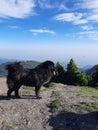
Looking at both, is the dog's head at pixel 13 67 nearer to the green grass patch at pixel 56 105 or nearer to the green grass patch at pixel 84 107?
the green grass patch at pixel 56 105

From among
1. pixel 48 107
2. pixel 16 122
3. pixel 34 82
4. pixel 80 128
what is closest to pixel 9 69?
pixel 34 82

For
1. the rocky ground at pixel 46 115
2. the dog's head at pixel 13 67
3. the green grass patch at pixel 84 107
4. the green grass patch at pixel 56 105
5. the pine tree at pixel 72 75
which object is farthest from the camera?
the pine tree at pixel 72 75

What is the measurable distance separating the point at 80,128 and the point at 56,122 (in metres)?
1.34

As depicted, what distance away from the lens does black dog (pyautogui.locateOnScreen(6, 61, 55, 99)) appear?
665 inches

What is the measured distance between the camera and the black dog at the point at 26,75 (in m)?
16.9

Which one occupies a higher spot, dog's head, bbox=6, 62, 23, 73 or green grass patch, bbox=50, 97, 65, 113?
dog's head, bbox=6, 62, 23, 73

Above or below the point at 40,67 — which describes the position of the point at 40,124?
below

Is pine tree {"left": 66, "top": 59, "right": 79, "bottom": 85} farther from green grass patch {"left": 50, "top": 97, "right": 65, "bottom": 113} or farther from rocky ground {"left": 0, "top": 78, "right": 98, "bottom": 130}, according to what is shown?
green grass patch {"left": 50, "top": 97, "right": 65, "bottom": 113}

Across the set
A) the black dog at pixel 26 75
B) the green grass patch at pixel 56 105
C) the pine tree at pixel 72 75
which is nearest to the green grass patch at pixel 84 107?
the green grass patch at pixel 56 105

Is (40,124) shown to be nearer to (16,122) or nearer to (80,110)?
(16,122)

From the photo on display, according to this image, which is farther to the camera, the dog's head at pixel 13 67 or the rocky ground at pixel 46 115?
the dog's head at pixel 13 67

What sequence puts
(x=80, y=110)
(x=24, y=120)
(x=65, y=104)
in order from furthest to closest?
(x=65, y=104), (x=80, y=110), (x=24, y=120)

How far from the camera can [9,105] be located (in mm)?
15258

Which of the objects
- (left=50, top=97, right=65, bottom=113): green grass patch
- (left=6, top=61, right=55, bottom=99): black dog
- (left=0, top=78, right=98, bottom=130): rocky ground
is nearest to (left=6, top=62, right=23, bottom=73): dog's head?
(left=6, top=61, right=55, bottom=99): black dog
